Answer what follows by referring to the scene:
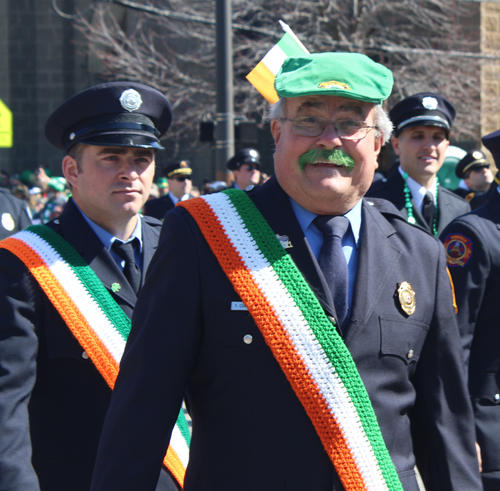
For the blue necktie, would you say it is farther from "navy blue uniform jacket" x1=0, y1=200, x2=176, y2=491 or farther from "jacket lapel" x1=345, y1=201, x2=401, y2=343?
"navy blue uniform jacket" x1=0, y1=200, x2=176, y2=491

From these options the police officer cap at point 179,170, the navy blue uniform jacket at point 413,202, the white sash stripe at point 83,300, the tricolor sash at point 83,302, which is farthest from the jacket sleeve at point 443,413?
the police officer cap at point 179,170

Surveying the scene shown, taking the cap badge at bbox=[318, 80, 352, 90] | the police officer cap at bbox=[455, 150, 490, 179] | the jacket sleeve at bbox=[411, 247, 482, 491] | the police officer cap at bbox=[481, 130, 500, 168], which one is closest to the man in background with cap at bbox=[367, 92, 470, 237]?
the police officer cap at bbox=[481, 130, 500, 168]

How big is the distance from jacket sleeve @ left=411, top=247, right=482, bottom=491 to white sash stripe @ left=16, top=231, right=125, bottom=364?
1.12 meters

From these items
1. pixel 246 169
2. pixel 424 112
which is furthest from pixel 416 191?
pixel 246 169

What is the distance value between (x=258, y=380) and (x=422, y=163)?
146 inches

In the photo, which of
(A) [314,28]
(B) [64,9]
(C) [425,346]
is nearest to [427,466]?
(C) [425,346]

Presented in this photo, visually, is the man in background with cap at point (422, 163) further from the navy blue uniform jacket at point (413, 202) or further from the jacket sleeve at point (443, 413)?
the jacket sleeve at point (443, 413)

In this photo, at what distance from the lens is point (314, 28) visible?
17.7 m

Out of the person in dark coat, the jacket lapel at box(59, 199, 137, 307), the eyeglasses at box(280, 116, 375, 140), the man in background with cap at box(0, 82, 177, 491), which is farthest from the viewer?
the person in dark coat

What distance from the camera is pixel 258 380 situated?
215cm

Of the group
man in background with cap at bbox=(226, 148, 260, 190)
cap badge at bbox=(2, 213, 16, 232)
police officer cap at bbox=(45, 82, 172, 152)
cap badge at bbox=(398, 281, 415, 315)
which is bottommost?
man in background with cap at bbox=(226, 148, 260, 190)

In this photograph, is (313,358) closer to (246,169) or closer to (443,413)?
(443,413)

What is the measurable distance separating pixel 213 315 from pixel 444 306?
0.78 metres

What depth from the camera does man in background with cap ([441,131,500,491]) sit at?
11.7 feet
